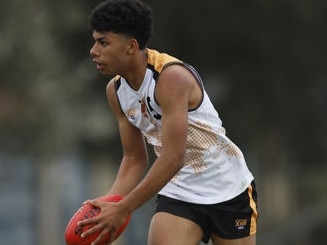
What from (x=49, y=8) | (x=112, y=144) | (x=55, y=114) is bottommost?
(x=112, y=144)

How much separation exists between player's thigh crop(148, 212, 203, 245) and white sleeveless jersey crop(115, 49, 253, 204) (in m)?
0.15

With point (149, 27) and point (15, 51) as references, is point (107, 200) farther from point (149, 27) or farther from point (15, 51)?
point (15, 51)

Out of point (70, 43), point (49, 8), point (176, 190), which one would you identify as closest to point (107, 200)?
point (176, 190)

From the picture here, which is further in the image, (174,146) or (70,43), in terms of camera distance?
(70,43)

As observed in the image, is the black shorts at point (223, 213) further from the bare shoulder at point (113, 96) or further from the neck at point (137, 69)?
the neck at point (137, 69)

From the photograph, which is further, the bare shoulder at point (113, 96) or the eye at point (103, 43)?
the bare shoulder at point (113, 96)

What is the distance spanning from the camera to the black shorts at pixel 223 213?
8.79 metres

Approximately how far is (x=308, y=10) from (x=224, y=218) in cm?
1577

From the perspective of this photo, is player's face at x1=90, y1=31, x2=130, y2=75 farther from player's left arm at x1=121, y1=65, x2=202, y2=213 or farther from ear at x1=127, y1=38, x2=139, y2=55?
player's left arm at x1=121, y1=65, x2=202, y2=213

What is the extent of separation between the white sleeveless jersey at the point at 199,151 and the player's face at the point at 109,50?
217 millimetres

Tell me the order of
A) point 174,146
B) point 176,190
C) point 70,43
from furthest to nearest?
point 70,43 < point 176,190 < point 174,146

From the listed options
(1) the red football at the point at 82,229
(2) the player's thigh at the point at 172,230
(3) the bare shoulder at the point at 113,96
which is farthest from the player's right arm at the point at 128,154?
(1) the red football at the point at 82,229

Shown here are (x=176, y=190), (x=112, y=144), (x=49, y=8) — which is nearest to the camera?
(x=176, y=190)

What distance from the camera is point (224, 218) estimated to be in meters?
8.88
